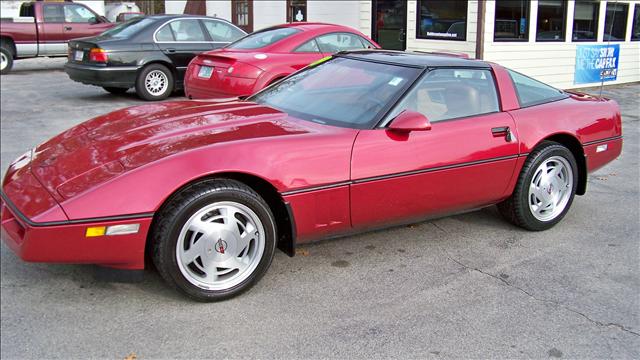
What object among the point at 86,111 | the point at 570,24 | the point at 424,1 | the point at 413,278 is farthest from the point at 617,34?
the point at 413,278

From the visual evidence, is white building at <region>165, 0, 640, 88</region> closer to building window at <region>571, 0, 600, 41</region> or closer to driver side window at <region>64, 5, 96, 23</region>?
building window at <region>571, 0, 600, 41</region>

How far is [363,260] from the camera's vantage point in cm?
392

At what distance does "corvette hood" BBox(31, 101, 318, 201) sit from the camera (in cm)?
313

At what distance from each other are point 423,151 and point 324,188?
762 mm

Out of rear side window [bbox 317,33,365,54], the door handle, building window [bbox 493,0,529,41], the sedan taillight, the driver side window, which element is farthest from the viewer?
the driver side window

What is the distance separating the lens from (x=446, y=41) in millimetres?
11859

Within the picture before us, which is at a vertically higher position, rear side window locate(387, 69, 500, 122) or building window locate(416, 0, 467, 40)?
building window locate(416, 0, 467, 40)

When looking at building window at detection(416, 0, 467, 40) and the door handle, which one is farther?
building window at detection(416, 0, 467, 40)

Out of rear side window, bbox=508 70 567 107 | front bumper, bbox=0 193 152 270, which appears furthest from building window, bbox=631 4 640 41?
front bumper, bbox=0 193 152 270

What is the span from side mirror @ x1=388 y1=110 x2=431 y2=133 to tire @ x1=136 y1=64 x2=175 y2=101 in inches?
296

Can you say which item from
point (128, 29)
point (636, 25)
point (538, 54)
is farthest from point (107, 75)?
point (636, 25)

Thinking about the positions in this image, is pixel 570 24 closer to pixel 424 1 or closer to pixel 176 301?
pixel 424 1

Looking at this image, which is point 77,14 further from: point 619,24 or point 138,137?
point 138,137

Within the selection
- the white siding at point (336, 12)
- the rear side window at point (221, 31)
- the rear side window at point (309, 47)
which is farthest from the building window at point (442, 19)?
the rear side window at point (309, 47)
